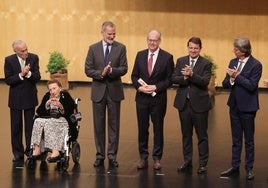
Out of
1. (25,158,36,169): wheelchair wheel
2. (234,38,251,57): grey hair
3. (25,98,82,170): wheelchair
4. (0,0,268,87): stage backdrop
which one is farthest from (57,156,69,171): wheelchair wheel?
(0,0,268,87): stage backdrop

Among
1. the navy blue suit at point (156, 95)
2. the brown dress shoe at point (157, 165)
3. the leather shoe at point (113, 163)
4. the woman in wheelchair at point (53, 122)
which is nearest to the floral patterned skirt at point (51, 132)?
the woman in wheelchair at point (53, 122)

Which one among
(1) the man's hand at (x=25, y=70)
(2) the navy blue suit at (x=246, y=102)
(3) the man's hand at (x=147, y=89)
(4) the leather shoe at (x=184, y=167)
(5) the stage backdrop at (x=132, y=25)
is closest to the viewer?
(2) the navy blue suit at (x=246, y=102)

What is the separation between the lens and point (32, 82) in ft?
27.5

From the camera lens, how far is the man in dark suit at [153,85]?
7859 mm

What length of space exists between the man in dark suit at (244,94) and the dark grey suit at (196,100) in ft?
0.95

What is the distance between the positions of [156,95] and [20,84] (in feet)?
5.56

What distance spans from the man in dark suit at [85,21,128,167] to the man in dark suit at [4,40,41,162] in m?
0.77

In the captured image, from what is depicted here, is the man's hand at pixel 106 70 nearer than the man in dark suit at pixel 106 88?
Yes

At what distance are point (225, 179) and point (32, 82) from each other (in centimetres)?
262

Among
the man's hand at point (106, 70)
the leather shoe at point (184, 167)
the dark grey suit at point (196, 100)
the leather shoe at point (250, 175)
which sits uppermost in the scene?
the man's hand at point (106, 70)

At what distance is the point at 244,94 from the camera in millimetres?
7535

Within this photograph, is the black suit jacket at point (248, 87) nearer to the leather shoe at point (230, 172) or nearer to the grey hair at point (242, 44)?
the grey hair at point (242, 44)

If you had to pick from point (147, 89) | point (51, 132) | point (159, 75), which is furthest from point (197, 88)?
point (51, 132)

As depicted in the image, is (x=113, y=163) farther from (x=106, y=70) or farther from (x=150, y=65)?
(x=150, y=65)
